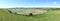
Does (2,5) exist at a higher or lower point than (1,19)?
higher

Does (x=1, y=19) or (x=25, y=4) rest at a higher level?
(x=25, y=4)

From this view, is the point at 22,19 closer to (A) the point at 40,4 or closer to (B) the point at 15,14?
(B) the point at 15,14

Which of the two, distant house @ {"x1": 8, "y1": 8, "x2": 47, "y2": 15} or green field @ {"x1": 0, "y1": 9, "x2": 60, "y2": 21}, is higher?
distant house @ {"x1": 8, "y1": 8, "x2": 47, "y2": 15}

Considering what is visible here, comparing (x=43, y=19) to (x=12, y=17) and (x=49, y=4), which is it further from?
(x=12, y=17)

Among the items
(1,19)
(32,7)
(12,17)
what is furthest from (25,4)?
(1,19)

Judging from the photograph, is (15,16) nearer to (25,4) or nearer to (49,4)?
(25,4)

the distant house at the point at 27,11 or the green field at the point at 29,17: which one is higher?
the distant house at the point at 27,11

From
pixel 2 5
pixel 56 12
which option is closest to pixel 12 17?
pixel 2 5

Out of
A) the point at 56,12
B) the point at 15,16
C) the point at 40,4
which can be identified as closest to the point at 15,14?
the point at 15,16
